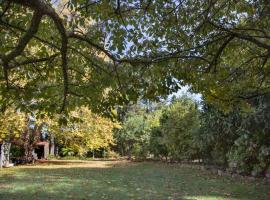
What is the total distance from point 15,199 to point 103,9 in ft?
20.3

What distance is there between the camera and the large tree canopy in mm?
6754

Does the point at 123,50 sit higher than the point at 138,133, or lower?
lower

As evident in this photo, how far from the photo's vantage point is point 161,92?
21.9 ft

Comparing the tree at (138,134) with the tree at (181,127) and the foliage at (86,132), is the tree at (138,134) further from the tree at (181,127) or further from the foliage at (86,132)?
the tree at (181,127)

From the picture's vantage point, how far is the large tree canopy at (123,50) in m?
6.75

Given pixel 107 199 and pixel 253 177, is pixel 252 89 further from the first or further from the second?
pixel 253 177

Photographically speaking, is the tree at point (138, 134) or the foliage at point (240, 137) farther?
→ the tree at point (138, 134)

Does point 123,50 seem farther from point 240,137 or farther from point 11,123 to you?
point 11,123

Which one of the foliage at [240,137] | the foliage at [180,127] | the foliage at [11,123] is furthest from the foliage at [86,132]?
the foliage at [240,137]

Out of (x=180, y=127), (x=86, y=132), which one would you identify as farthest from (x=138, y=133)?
(x=180, y=127)

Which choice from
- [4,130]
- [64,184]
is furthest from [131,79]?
[4,130]

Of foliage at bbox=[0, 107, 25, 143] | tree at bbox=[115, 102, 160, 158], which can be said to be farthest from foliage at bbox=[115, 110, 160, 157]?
foliage at bbox=[0, 107, 25, 143]

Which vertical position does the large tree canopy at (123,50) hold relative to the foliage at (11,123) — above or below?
below

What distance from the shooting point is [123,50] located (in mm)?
7016
